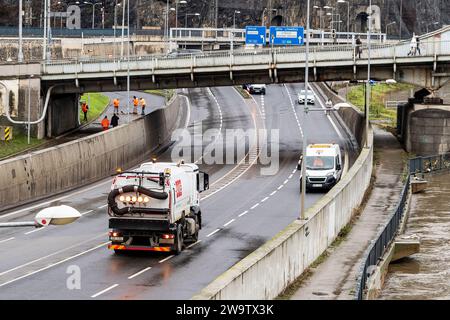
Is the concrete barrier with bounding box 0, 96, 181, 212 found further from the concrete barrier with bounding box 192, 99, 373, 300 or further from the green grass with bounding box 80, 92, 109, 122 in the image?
the concrete barrier with bounding box 192, 99, 373, 300

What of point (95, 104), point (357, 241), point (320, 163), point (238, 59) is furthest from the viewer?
point (95, 104)

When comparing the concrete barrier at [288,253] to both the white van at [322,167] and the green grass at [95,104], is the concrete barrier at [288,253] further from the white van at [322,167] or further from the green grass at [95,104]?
the green grass at [95,104]

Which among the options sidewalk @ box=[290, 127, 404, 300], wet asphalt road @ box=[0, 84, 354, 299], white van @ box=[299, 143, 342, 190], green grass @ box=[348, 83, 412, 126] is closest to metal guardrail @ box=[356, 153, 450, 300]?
sidewalk @ box=[290, 127, 404, 300]

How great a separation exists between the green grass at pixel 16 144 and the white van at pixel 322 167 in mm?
17713

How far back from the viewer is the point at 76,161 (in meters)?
58.7

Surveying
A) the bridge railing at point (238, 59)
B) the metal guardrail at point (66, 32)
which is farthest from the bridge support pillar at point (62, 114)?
the metal guardrail at point (66, 32)

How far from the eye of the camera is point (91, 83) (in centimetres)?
7762

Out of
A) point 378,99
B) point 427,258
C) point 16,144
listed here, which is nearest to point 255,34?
point 378,99

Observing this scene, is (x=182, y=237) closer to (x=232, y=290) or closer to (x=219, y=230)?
(x=219, y=230)

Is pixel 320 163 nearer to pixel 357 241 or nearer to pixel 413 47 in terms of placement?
pixel 357 241

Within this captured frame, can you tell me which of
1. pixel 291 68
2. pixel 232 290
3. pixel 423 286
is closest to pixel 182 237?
pixel 423 286

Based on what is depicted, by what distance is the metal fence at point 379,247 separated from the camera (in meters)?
29.4

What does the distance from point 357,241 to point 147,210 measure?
9.72 m

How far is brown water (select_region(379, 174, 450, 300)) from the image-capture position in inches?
1578
